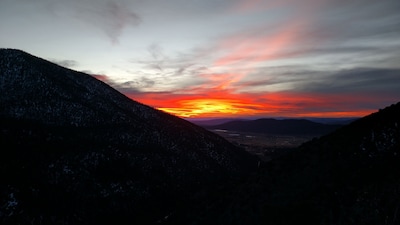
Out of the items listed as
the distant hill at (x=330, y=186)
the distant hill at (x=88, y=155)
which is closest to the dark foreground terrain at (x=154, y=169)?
the distant hill at (x=330, y=186)

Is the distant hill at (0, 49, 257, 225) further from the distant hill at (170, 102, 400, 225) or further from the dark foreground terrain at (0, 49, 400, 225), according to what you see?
the distant hill at (170, 102, 400, 225)

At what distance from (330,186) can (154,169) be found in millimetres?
47929

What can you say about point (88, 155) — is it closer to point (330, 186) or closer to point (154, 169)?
point (154, 169)

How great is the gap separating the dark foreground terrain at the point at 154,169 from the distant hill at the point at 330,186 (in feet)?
0.43

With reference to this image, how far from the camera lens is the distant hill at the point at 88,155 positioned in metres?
52.3

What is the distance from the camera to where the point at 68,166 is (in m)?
63.5

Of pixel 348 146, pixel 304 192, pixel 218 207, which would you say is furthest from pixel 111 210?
pixel 348 146

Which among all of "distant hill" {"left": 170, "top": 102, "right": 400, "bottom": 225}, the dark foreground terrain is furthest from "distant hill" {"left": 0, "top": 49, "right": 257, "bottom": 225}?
"distant hill" {"left": 170, "top": 102, "right": 400, "bottom": 225}

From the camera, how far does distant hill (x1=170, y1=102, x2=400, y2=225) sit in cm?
3127

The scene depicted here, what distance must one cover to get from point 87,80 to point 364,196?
118 metres

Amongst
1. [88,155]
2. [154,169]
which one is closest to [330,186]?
[154,169]

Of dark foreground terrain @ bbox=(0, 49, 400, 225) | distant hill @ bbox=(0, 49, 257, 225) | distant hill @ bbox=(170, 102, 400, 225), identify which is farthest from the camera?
distant hill @ bbox=(0, 49, 257, 225)

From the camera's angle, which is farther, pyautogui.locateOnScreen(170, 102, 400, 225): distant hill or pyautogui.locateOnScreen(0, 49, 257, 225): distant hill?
pyautogui.locateOnScreen(0, 49, 257, 225): distant hill

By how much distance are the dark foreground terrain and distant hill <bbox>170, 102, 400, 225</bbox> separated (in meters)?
0.13
